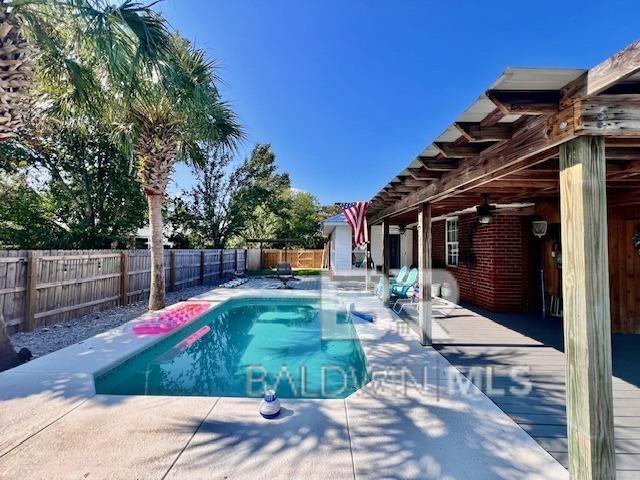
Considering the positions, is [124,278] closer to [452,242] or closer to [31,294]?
[31,294]

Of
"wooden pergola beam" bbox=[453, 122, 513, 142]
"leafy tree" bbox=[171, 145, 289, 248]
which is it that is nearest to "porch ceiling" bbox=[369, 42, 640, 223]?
"wooden pergola beam" bbox=[453, 122, 513, 142]

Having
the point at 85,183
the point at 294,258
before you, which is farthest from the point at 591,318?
the point at 294,258

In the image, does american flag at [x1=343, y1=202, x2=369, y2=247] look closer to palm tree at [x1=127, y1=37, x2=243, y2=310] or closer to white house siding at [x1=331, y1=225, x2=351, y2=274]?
palm tree at [x1=127, y1=37, x2=243, y2=310]

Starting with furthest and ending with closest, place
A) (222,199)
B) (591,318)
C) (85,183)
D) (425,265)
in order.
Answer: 1. (222,199)
2. (85,183)
3. (425,265)
4. (591,318)

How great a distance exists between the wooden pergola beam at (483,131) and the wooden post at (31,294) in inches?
324

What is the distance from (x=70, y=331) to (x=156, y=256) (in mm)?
2713

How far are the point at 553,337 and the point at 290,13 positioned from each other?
10457 millimetres

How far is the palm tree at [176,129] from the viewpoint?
7438 millimetres

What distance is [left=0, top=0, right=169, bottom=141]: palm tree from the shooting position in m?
4.28

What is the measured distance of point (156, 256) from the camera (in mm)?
8742

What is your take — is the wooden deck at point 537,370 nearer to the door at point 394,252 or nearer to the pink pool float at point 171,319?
the pink pool float at point 171,319

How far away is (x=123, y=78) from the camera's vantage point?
4.82 m

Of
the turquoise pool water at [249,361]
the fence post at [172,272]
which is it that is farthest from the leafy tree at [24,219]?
the turquoise pool water at [249,361]

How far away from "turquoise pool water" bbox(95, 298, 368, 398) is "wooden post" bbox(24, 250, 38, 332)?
111 inches
